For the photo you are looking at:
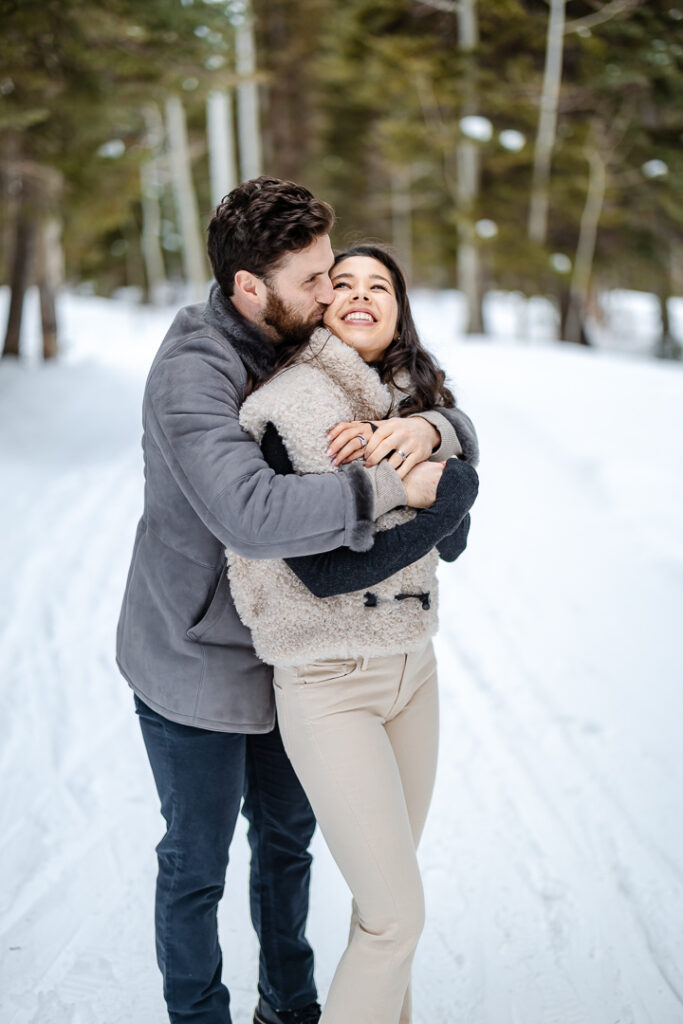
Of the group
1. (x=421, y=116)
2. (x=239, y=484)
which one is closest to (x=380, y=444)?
(x=239, y=484)

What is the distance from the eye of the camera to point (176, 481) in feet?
6.64

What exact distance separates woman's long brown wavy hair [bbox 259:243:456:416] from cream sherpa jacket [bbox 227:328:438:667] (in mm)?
154

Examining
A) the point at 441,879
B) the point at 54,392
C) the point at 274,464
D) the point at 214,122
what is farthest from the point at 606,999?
the point at 214,122

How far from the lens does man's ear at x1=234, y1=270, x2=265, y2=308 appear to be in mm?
2076

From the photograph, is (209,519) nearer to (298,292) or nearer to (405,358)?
(298,292)

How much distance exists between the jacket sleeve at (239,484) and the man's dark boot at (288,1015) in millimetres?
1511

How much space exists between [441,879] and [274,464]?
217cm

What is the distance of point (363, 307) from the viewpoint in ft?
7.47

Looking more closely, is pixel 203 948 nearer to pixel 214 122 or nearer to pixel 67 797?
pixel 67 797

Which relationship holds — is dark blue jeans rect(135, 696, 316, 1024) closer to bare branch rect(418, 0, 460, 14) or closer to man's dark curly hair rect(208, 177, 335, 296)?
man's dark curly hair rect(208, 177, 335, 296)

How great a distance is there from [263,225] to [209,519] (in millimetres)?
721

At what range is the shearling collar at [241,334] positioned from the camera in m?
2.10

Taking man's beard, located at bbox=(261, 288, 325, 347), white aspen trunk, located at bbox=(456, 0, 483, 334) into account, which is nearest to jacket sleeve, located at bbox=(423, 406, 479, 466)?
man's beard, located at bbox=(261, 288, 325, 347)

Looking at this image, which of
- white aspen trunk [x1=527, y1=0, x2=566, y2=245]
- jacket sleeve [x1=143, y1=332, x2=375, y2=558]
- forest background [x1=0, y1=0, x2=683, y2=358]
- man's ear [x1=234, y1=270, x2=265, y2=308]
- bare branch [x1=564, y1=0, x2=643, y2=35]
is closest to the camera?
jacket sleeve [x1=143, y1=332, x2=375, y2=558]
